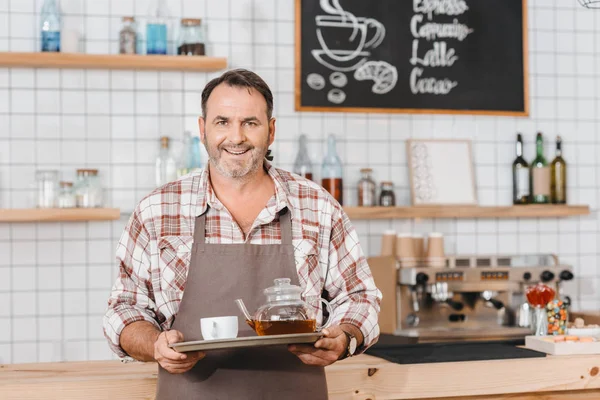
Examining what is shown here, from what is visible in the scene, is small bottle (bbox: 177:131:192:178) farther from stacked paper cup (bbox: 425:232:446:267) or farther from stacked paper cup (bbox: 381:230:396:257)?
stacked paper cup (bbox: 425:232:446:267)

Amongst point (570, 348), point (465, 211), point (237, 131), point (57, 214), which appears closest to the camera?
point (237, 131)

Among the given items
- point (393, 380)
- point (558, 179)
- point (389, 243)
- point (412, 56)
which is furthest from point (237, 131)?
point (558, 179)

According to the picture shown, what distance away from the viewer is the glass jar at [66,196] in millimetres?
3719

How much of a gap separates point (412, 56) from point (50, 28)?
67.8 inches

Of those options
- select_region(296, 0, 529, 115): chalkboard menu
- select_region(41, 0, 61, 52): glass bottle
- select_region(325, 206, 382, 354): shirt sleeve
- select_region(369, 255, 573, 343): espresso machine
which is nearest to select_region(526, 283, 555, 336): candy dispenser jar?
select_region(369, 255, 573, 343): espresso machine

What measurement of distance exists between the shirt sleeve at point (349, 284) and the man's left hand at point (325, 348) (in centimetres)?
14

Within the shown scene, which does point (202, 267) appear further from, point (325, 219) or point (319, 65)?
point (319, 65)

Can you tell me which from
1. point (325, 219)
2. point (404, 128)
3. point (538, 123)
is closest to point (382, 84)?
point (404, 128)

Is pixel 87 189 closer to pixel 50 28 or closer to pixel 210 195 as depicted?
pixel 50 28

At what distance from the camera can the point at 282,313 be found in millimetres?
1971

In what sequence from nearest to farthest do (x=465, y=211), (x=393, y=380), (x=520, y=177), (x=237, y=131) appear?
(x=237, y=131) → (x=393, y=380) → (x=465, y=211) → (x=520, y=177)

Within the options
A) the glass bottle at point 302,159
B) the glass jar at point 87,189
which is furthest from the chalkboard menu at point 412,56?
the glass jar at point 87,189

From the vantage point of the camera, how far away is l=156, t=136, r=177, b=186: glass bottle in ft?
12.6

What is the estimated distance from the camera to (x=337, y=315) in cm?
219
